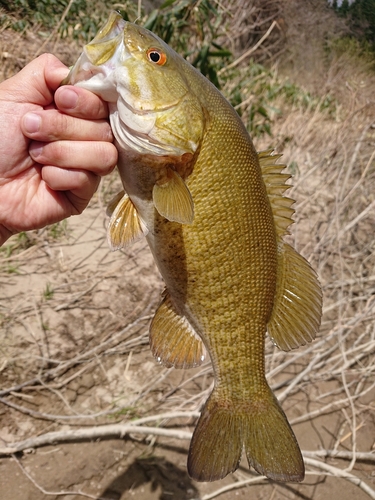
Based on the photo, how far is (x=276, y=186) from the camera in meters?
1.41

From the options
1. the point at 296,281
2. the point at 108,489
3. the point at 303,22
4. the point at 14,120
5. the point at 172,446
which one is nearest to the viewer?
the point at 14,120

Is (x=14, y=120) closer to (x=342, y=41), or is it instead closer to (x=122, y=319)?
(x=122, y=319)

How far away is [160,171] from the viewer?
1.20 m

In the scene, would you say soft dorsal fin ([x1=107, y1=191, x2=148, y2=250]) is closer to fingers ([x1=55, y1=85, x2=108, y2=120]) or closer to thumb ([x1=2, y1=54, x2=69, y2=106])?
fingers ([x1=55, y1=85, x2=108, y2=120])

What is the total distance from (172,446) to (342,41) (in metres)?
7.70

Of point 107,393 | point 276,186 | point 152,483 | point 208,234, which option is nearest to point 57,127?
point 208,234

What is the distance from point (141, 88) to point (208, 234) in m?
0.47

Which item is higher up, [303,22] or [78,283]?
[303,22]

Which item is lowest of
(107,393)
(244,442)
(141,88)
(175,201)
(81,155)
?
(107,393)

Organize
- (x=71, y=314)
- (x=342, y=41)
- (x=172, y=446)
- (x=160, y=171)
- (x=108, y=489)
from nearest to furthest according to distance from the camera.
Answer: (x=160, y=171), (x=108, y=489), (x=172, y=446), (x=71, y=314), (x=342, y=41)

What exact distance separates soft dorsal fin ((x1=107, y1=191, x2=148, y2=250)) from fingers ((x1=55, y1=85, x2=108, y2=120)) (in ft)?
0.89

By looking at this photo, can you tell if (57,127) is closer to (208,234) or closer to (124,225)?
(124,225)

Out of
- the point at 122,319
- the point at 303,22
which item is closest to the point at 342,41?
the point at 303,22

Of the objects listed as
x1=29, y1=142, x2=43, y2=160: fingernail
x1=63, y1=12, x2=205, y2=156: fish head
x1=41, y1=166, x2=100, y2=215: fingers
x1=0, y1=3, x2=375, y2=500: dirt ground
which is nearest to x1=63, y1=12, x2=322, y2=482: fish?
x1=63, y1=12, x2=205, y2=156: fish head
